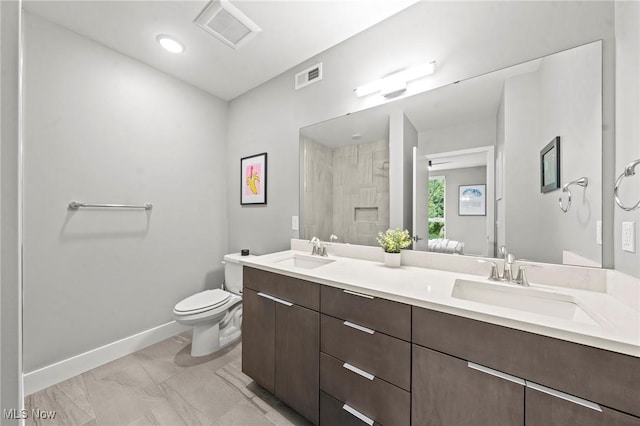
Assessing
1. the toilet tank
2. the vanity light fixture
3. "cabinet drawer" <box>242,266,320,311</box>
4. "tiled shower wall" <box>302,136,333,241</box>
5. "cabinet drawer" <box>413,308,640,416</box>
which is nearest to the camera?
"cabinet drawer" <box>413,308,640,416</box>

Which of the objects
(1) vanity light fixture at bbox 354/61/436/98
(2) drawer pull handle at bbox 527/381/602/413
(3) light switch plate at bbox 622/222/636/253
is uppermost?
(1) vanity light fixture at bbox 354/61/436/98

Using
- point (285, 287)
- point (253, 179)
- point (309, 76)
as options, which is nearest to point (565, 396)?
point (285, 287)

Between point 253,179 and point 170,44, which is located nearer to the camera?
point 170,44

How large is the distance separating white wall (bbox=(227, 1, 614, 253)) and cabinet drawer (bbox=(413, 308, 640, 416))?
2.36ft

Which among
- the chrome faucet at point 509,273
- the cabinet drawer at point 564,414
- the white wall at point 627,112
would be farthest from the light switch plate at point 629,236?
the cabinet drawer at point 564,414

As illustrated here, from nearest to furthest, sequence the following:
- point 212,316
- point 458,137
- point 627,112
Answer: point 627,112, point 458,137, point 212,316

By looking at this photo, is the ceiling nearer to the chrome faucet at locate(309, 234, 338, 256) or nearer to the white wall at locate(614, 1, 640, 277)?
the white wall at locate(614, 1, 640, 277)

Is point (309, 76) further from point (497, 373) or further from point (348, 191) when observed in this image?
point (497, 373)

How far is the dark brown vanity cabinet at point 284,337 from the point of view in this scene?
1.23 metres

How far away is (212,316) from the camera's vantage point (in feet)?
6.20

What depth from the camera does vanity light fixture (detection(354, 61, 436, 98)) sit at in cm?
144

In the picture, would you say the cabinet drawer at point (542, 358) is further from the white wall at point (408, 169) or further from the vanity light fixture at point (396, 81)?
the vanity light fixture at point (396, 81)

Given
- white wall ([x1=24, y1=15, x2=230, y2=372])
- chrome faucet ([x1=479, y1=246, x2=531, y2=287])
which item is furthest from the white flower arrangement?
white wall ([x1=24, y1=15, x2=230, y2=372])

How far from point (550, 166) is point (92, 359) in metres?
3.21
